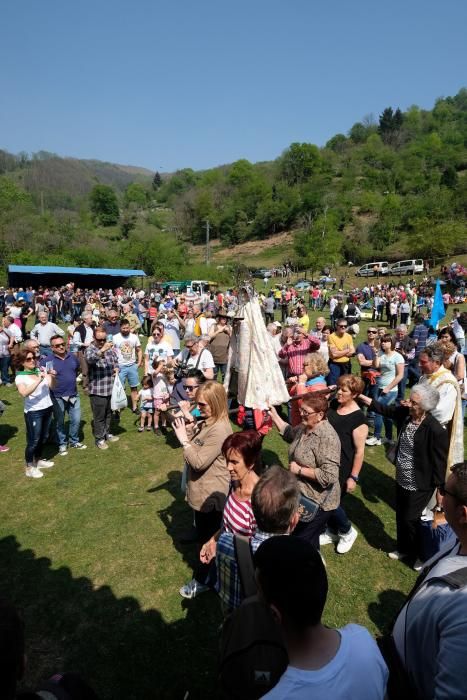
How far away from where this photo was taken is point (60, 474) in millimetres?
6277

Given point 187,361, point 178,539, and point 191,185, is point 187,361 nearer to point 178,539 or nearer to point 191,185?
point 178,539

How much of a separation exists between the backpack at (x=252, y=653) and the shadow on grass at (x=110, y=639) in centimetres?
181

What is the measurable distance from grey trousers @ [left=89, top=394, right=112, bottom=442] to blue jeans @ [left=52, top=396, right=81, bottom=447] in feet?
0.82

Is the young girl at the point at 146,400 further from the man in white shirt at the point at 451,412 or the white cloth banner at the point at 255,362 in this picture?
the man in white shirt at the point at 451,412

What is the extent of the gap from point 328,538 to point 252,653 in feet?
11.2

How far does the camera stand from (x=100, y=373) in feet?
22.1

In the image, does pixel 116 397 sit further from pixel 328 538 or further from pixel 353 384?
pixel 353 384

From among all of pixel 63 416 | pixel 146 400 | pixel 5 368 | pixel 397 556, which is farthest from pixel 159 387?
pixel 5 368

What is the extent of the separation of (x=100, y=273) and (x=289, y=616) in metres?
38.2

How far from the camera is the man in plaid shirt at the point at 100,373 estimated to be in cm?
664

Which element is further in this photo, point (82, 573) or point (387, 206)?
point (387, 206)

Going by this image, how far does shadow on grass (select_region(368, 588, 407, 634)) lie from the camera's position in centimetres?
365

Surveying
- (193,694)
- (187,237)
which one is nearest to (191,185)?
(187,237)

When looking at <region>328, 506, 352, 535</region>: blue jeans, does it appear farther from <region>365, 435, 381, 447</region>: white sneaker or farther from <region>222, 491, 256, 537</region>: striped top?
<region>365, 435, 381, 447</region>: white sneaker
